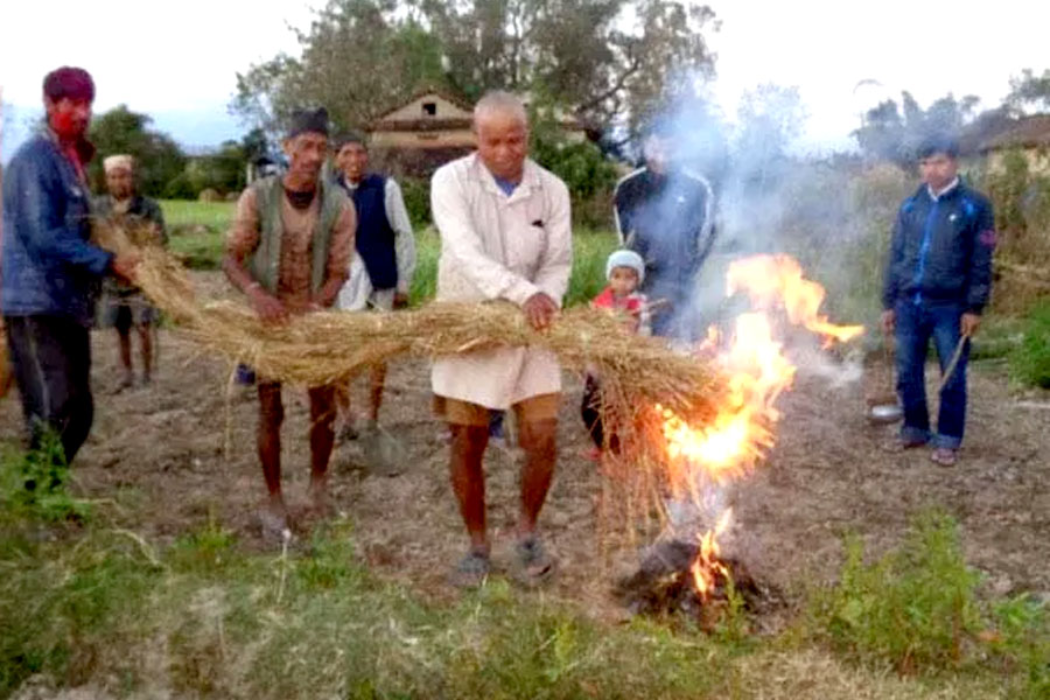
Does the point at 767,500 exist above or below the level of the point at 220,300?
below

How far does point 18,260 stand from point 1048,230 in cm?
1208

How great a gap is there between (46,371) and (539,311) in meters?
2.17

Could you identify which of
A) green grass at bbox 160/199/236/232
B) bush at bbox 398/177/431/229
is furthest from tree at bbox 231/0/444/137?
bush at bbox 398/177/431/229

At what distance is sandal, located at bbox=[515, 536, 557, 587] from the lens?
209 inches

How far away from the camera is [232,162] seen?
152ft

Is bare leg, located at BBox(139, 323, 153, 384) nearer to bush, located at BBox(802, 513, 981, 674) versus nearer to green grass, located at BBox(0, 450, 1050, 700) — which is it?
green grass, located at BBox(0, 450, 1050, 700)

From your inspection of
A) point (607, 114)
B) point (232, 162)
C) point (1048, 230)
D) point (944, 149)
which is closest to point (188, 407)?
point (944, 149)

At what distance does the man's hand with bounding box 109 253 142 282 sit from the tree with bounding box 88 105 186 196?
4029 centimetres

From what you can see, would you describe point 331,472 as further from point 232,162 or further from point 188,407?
point 232,162

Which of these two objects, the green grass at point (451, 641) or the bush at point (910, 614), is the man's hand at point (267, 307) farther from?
the bush at point (910, 614)

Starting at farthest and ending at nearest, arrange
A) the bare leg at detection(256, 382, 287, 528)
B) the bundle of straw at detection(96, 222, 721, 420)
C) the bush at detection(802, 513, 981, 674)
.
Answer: the bare leg at detection(256, 382, 287, 528) → the bundle of straw at detection(96, 222, 721, 420) → the bush at detection(802, 513, 981, 674)

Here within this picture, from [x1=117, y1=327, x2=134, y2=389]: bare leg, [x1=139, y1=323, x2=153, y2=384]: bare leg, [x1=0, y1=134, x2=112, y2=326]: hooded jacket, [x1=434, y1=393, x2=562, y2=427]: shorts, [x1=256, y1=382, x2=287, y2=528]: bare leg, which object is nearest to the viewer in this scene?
[x1=434, y1=393, x2=562, y2=427]: shorts

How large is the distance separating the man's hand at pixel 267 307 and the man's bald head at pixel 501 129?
105 cm

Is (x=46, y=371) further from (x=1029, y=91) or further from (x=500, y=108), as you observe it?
(x=1029, y=91)
